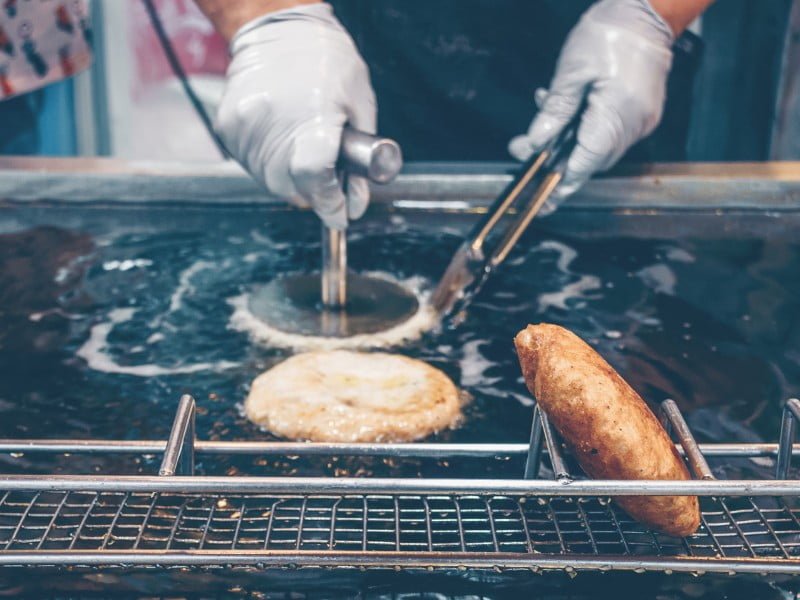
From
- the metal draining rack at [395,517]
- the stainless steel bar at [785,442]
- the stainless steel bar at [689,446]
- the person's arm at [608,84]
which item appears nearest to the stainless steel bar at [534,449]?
the metal draining rack at [395,517]

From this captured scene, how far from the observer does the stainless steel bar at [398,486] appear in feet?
3.29

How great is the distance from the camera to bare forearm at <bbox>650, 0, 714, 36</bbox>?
278 centimetres

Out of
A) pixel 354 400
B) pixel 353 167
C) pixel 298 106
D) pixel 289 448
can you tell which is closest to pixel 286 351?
pixel 354 400

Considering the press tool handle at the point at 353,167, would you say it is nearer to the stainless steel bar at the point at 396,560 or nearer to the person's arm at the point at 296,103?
the person's arm at the point at 296,103

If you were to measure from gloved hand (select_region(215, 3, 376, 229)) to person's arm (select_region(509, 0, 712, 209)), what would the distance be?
0.68 metres

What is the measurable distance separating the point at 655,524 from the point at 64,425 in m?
1.22

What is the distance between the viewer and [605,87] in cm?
263

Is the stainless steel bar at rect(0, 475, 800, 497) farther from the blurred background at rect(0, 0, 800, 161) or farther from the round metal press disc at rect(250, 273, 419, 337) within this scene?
the blurred background at rect(0, 0, 800, 161)

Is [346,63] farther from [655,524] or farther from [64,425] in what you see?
[655,524]

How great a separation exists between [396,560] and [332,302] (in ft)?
4.26

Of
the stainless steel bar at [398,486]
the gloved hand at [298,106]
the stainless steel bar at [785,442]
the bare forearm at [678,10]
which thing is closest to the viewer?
the stainless steel bar at [398,486]

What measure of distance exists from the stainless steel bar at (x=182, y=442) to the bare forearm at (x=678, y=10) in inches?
88.4

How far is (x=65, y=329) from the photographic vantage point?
216 centimetres

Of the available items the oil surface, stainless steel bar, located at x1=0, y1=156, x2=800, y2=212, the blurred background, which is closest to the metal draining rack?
the oil surface
